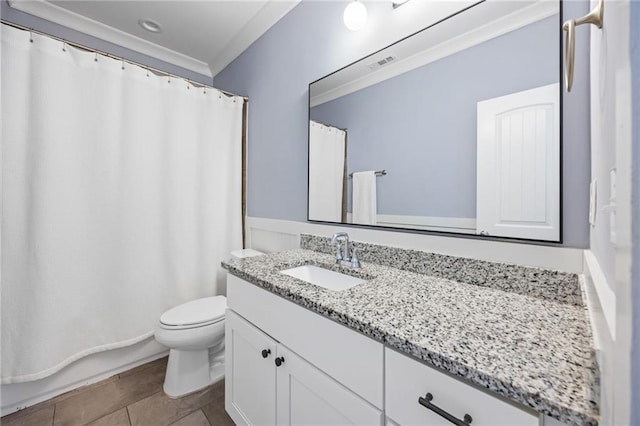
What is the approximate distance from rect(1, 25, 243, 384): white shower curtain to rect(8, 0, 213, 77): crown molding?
0.71m

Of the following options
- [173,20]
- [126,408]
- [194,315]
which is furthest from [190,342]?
[173,20]

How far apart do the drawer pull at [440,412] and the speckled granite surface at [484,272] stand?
1.82 ft

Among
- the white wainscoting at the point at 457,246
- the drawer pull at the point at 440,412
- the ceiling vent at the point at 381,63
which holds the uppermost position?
the ceiling vent at the point at 381,63

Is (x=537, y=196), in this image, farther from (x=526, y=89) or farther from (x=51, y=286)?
(x=51, y=286)

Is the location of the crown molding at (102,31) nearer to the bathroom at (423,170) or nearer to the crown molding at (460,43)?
the bathroom at (423,170)

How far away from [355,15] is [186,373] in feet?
7.11

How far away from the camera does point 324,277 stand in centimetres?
135

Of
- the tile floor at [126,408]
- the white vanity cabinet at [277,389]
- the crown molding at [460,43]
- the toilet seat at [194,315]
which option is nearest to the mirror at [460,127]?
the crown molding at [460,43]

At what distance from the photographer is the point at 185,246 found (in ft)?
6.68

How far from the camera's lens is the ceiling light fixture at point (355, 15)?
52.9 inches

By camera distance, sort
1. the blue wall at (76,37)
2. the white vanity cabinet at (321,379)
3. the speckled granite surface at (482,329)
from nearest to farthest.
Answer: the speckled granite surface at (482,329)
the white vanity cabinet at (321,379)
the blue wall at (76,37)

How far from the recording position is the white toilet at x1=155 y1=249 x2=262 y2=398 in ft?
5.02

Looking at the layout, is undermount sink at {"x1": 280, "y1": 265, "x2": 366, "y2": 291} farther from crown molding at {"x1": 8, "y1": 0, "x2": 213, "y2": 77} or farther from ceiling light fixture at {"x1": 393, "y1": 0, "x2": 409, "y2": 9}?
crown molding at {"x1": 8, "y1": 0, "x2": 213, "y2": 77}

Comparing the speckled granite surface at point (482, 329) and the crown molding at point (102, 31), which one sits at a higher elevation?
the crown molding at point (102, 31)
